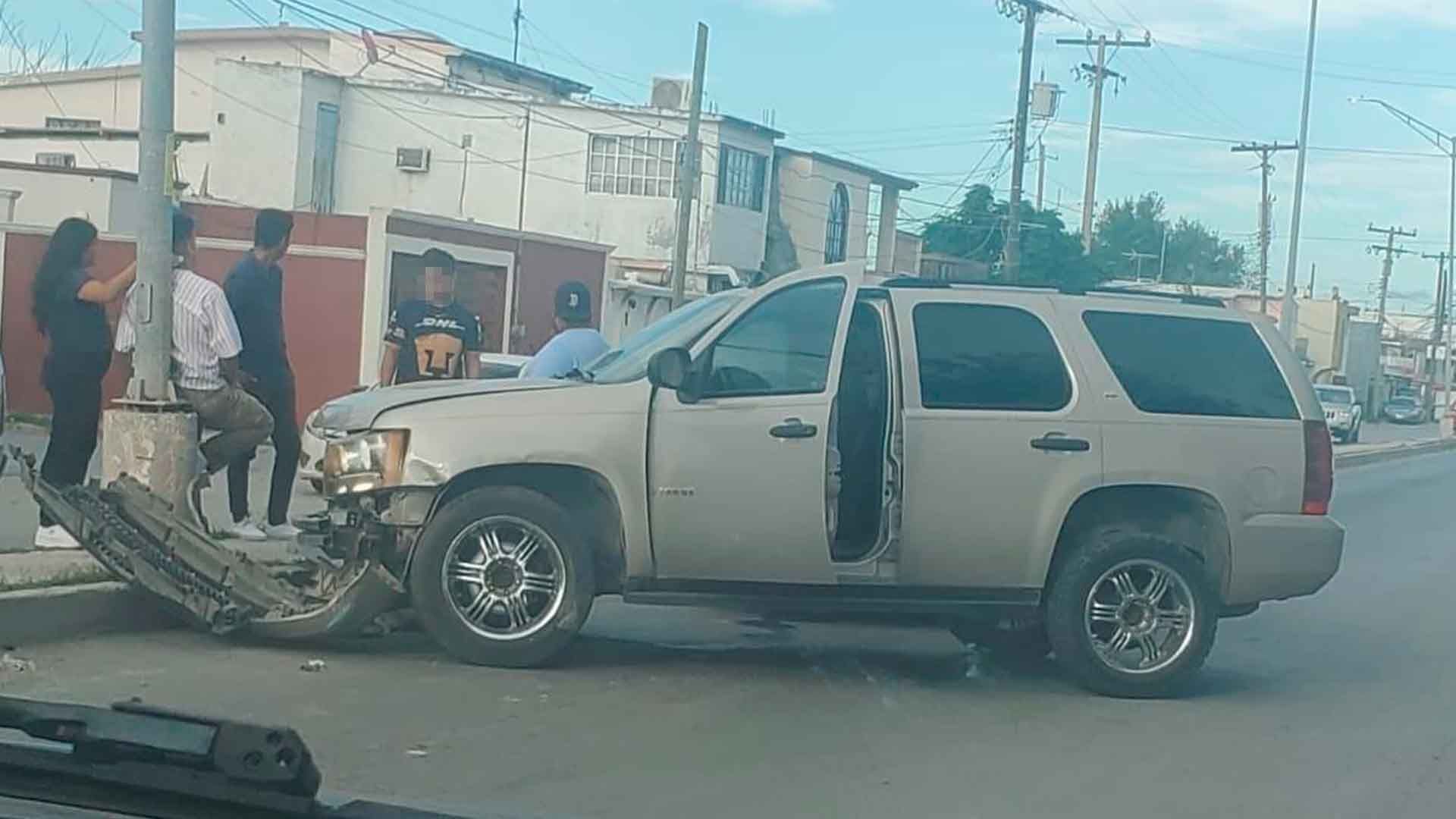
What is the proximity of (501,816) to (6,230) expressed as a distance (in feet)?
57.5

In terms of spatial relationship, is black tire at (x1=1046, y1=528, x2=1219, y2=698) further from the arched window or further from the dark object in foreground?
the arched window

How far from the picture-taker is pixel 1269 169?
69.3 metres

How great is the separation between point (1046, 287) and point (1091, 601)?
157cm

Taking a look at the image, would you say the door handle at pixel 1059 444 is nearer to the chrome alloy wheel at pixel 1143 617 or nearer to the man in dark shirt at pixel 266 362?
the chrome alloy wheel at pixel 1143 617

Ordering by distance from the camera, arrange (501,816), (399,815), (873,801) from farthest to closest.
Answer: (873,801)
(501,816)
(399,815)

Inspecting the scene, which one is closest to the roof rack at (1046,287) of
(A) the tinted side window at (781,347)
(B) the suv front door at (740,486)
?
(A) the tinted side window at (781,347)

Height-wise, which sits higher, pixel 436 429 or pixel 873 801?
pixel 436 429

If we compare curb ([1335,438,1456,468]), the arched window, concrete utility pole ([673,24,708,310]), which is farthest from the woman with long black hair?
the arched window

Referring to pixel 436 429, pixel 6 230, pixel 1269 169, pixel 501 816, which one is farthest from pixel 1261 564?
pixel 1269 169

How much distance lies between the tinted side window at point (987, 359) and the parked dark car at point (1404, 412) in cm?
8034

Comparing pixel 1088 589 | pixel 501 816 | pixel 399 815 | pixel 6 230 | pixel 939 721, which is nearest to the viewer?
pixel 399 815

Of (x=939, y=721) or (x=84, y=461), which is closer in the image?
(x=939, y=721)

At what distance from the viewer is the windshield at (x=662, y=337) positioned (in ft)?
27.5

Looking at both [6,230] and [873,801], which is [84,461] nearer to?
[873,801]
